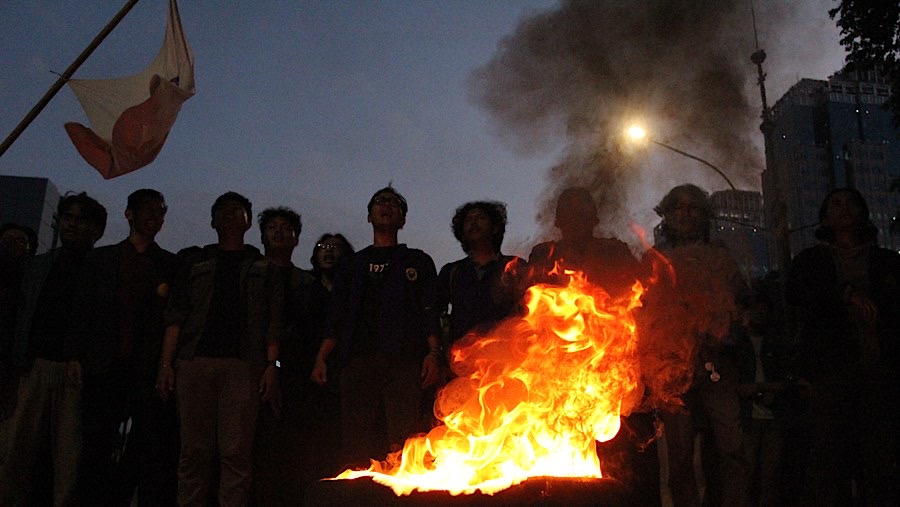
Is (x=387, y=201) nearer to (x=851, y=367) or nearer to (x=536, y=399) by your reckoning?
(x=536, y=399)

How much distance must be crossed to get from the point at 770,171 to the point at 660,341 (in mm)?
12519

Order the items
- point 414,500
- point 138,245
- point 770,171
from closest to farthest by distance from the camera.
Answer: point 414,500
point 138,245
point 770,171

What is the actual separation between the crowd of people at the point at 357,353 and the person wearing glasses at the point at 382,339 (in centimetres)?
2

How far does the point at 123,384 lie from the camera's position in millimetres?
5590

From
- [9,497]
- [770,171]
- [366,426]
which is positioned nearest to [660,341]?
[366,426]

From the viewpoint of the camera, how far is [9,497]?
16.6 ft

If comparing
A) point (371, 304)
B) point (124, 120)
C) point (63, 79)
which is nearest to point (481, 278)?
point (371, 304)

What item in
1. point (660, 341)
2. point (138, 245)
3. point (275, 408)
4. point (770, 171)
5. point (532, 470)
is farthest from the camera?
point (770, 171)

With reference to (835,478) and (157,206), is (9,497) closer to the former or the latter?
(157,206)

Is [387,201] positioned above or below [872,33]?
below

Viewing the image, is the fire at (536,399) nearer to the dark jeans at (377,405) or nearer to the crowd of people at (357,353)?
the crowd of people at (357,353)

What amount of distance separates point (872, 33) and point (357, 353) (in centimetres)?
1499

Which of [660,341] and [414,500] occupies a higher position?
[660,341]

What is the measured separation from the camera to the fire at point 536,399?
11.0 ft
